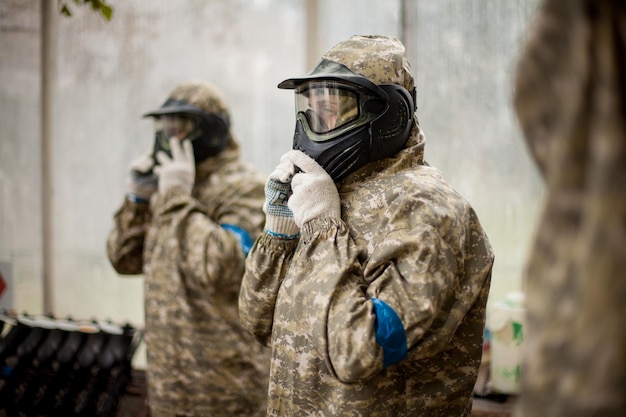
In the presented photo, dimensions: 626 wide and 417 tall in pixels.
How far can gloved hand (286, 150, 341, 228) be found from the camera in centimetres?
167

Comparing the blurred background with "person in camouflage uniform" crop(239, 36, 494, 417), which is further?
the blurred background

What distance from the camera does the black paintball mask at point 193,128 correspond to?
9.14 feet

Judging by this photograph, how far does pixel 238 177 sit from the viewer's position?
2.77 m

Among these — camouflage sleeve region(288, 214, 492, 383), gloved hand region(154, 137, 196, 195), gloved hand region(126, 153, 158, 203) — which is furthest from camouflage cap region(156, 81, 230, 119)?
camouflage sleeve region(288, 214, 492, 383)

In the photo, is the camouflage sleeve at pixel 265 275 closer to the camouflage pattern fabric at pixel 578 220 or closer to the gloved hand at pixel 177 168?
the gloved hand at pixel 177 168

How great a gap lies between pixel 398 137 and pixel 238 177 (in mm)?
1194

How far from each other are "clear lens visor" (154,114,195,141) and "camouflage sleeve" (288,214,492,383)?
53.9 inches

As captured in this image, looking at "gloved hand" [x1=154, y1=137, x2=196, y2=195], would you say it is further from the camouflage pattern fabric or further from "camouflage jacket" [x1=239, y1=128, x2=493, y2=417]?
the camouflage pattern fabric

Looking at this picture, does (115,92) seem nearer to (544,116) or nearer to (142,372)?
(142,372)

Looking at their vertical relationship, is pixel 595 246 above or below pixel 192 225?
above

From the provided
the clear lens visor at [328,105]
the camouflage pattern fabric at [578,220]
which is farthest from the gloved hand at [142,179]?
the camouflage pattern fabric at [578,220]

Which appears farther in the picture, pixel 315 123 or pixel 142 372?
pixel 142 372

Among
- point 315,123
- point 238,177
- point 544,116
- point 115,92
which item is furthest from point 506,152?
point 544,116

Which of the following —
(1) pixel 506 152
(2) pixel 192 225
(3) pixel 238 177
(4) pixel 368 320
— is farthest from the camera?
(1) pixel 506 152
